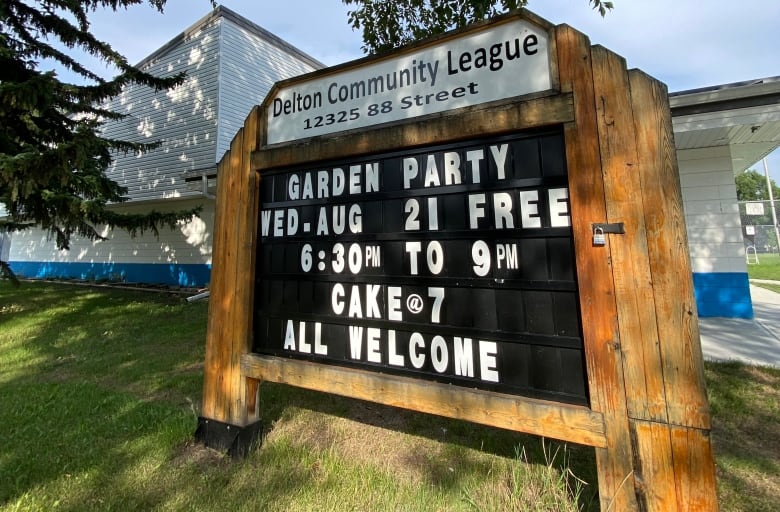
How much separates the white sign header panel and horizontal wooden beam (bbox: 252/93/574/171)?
8cm

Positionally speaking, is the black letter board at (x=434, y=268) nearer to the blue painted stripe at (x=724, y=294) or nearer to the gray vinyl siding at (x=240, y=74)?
the blue painted stripe at (x=724, y=294)

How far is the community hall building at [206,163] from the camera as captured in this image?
638cm

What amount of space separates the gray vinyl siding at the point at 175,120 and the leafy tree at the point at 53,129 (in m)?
2.69

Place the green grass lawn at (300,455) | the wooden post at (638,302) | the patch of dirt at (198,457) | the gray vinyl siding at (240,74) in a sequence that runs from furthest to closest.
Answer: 1. the gray vinyl siding at (240,74)
2. the patch of dirt at (198,457)
3. the green grass lawn at (300,455)
4. the wooden post at (638,302)

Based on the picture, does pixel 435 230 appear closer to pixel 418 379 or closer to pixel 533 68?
pixel 418 379

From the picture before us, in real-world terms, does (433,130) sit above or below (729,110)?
below

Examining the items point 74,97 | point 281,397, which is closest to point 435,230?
point 281,397

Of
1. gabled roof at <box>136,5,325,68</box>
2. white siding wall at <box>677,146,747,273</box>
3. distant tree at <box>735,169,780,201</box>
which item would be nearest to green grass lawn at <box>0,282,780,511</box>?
white siding wall at <box>677,146,747,273</box>

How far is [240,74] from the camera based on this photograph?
39.1 feet

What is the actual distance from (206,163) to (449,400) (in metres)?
11.4

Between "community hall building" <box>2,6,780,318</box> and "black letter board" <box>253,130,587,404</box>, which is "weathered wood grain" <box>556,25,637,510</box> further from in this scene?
"community hall building" <box>2,6,780,318</box>

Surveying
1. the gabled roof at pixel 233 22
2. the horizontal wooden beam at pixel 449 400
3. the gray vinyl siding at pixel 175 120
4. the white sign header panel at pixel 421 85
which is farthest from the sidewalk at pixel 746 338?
the gabled roof at pixel 233 22

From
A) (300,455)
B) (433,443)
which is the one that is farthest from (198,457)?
(433,443)

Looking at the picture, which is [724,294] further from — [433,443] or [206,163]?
[206,163]
